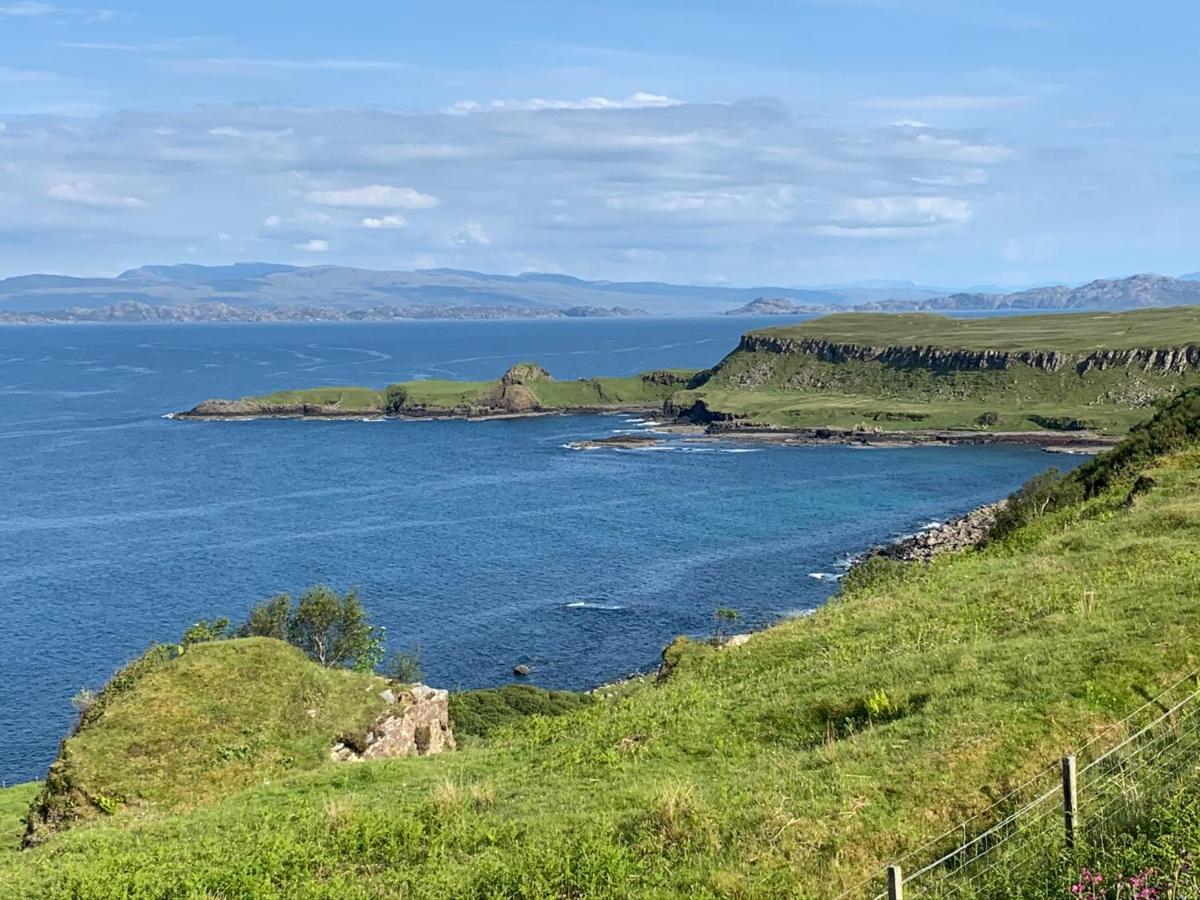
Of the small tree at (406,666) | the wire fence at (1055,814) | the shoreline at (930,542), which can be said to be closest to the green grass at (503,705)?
the small tree at (406,666)

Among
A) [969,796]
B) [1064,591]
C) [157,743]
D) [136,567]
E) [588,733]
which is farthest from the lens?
[136,567]

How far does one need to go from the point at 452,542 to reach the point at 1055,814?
367ft

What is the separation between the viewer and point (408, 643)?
289 ft

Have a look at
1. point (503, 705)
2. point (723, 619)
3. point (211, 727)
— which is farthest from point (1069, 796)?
point (723, 619)

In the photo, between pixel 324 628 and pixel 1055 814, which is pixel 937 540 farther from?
pixel 1055 814

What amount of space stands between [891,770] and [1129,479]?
135 feet

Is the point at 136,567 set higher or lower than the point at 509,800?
lower

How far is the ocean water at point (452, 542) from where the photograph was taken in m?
87.0

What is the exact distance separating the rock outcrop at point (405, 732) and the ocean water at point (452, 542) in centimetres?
4270

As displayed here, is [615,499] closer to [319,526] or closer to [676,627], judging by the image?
[319,526]

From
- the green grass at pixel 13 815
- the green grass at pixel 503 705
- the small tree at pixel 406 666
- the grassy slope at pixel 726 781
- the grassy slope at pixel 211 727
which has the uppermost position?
the grassy slope at pixel 726 781

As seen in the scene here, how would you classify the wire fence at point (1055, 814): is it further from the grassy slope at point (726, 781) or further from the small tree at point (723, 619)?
the small tree at point (723, 619)

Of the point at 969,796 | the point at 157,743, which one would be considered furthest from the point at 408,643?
the point at 969,796

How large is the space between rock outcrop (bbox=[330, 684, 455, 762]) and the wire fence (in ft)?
57.1
